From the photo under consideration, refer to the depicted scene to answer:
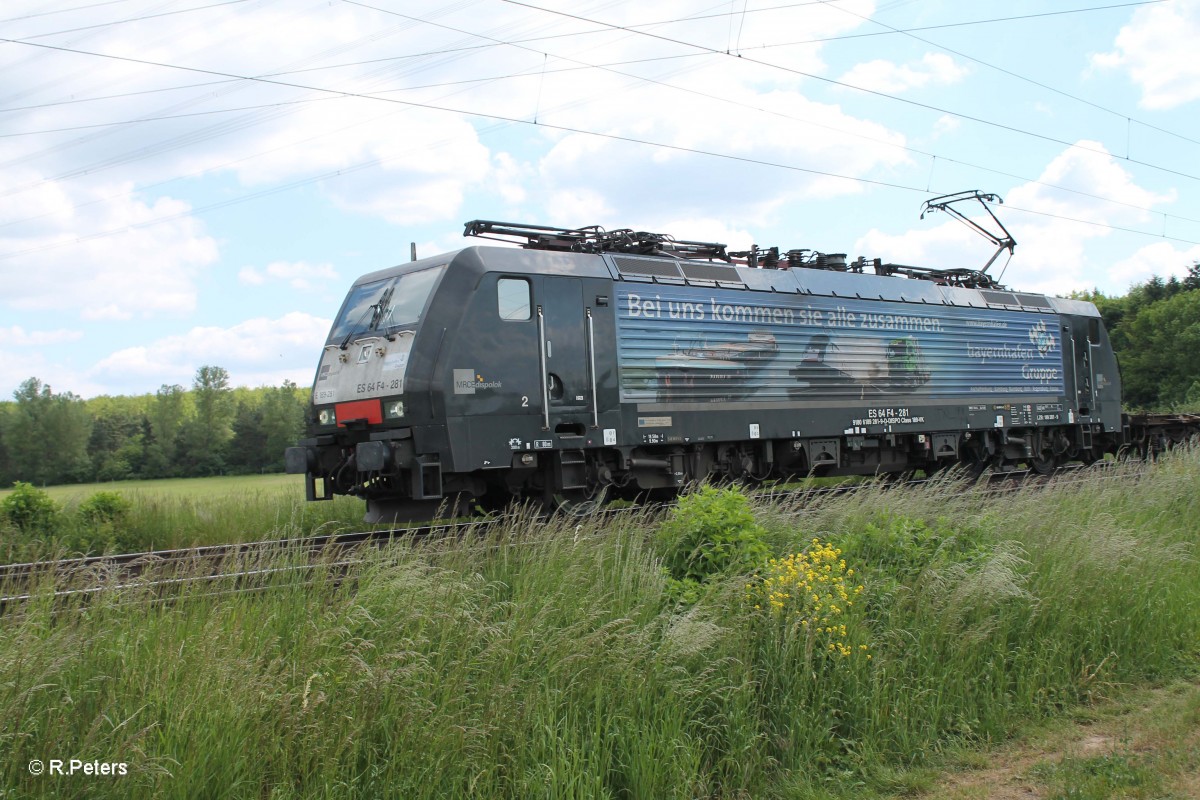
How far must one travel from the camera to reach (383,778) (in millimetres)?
4309

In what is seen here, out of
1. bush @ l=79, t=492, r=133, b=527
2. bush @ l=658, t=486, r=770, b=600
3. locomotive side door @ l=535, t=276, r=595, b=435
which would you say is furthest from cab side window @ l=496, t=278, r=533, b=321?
bush @ l=79, t=492, r=133, b=527

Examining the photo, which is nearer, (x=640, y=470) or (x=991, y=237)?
(x=640, y=470)

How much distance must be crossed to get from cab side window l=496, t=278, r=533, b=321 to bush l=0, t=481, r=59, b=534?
293 inches

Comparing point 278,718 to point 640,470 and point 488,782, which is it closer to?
point 488,782

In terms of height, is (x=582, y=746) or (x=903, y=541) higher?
(x=903, y=541)

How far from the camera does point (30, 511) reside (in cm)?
1345

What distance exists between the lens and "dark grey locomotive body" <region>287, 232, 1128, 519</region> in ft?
36.3

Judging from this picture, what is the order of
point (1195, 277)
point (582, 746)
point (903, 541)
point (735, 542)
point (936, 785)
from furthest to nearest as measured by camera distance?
point (1195, 277), point (903, 541), point (735, 542), point (936, 785), point (582, 746)

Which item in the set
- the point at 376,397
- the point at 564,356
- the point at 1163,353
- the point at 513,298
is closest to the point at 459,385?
the point at 376,397

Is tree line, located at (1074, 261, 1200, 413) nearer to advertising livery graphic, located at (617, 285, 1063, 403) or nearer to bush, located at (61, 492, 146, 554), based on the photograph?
advertising livery graphic, located at (617, 285, 1063, 403)

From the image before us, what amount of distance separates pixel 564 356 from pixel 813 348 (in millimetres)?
4847

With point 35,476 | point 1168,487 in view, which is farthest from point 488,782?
point 35,476

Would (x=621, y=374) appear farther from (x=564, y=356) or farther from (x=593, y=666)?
(x=593, y=666)

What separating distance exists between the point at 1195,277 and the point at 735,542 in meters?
50.1
